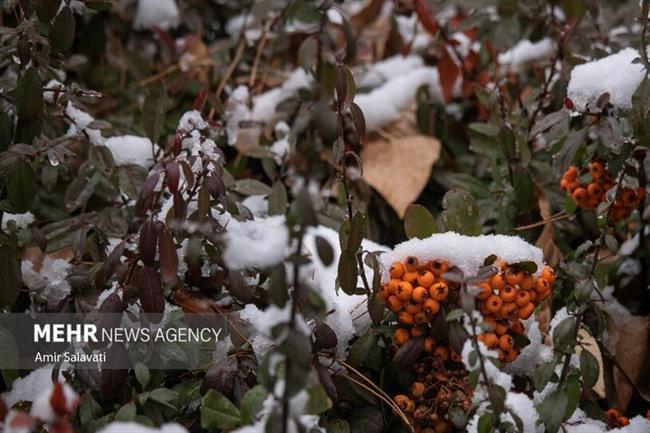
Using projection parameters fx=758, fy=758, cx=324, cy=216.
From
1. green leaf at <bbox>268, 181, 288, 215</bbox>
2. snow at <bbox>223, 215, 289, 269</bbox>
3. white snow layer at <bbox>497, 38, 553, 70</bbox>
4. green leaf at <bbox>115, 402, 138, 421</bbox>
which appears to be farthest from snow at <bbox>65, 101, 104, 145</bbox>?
white snow layer at <bbox>497, 38, 553, 70</bbox>

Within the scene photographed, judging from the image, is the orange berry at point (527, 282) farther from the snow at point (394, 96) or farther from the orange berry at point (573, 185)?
the snow at point (394, 96)

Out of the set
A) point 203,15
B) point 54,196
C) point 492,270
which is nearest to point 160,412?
point 492,270

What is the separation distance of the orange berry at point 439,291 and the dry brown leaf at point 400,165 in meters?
0.61

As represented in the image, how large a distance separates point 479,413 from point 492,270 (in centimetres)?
18

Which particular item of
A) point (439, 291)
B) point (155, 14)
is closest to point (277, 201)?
point (439, 291)

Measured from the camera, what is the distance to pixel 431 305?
99cm

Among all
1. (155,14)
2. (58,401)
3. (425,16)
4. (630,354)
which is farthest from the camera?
(155,14)

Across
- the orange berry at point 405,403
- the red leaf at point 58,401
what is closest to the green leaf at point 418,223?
the orange berry at point 405,403

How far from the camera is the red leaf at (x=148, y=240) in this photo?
1.03 meters

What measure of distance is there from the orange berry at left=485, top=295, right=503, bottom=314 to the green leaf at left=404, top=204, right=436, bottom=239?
6.9 inches

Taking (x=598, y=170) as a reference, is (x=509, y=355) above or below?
below

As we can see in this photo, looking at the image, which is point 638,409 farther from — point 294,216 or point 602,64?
point 294,216

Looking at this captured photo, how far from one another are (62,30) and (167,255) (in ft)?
1.43

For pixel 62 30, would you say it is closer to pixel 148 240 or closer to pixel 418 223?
pixel 148 240
